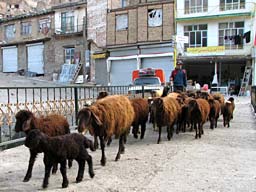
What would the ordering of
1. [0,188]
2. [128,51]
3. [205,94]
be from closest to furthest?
[0,188] < [205,94] < [128,51]

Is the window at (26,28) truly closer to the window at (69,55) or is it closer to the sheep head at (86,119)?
the window at (69,55)

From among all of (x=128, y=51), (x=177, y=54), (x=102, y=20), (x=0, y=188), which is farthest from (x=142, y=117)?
(x=102, y=20)

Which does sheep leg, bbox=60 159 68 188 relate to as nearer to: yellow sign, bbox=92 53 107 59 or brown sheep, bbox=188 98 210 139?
brown sheep, bbox=188 98 210 139

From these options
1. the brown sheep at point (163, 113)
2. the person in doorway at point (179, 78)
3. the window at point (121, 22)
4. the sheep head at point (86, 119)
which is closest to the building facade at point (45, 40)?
the window at point (121, 22)

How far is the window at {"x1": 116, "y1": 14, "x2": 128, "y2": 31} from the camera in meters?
33.7

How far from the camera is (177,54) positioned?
101ft

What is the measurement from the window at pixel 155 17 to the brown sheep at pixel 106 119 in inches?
1014

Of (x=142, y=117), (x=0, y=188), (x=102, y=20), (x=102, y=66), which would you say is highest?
(x=102, y=20)

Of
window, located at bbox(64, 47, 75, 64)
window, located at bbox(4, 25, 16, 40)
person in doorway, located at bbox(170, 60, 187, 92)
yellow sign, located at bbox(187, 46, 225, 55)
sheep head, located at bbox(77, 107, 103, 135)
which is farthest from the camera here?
window, located at bbox(4, 25, 16, 40)

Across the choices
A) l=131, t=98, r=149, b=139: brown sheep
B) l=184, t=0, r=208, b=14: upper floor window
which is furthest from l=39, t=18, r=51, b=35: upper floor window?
l=131, t=98, r=149, b=139: brown sheep

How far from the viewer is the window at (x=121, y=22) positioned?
111 feet

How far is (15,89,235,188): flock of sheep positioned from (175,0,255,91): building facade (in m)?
20.6

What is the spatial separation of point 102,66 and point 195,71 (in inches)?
384

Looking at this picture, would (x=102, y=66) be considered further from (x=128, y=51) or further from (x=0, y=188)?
(x=0, y=188)
